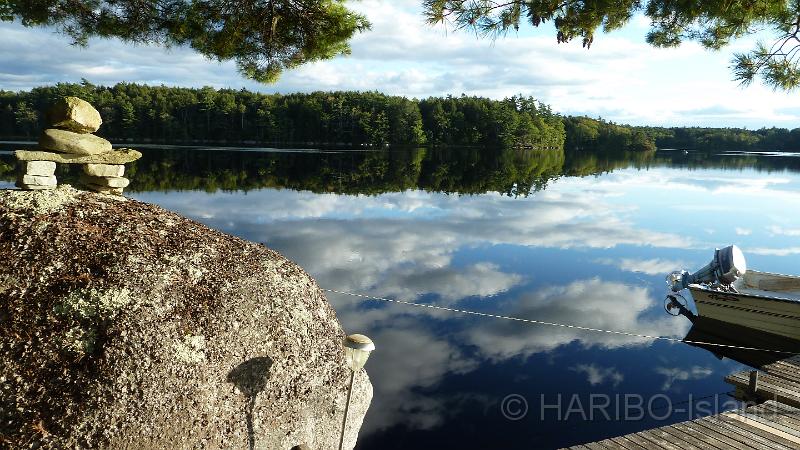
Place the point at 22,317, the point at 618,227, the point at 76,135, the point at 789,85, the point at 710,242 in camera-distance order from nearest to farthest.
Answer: the point at 22,317 → the point at 76,135 → the point at 789,85 → the point at 710,242 → the point at 618,227

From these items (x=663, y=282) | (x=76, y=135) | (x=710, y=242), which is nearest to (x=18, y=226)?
(x=76, y=135)

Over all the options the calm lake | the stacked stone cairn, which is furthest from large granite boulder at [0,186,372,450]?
the calm lake

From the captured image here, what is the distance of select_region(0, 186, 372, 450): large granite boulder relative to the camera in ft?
17.3

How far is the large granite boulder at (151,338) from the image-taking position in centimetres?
528

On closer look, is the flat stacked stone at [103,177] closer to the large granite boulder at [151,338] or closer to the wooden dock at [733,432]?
the large granite boulder at [151,338]

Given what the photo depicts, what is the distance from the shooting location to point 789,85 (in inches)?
426

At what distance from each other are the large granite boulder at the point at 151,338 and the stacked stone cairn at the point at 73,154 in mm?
790

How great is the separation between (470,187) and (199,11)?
36570mm

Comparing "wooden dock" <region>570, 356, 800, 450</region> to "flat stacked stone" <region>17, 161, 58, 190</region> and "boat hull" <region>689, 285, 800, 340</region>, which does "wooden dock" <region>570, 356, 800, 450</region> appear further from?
"flat stacked stone" <region>17, 161, 58, 190</region>

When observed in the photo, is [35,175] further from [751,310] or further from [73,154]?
[751,310]

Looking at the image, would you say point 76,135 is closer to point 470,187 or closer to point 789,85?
point 789,85

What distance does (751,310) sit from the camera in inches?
574

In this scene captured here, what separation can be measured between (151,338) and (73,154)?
13.4 ft

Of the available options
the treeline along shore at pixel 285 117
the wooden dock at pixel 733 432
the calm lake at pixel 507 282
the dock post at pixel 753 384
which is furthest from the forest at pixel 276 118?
the wooden dock at pixel 733 432
